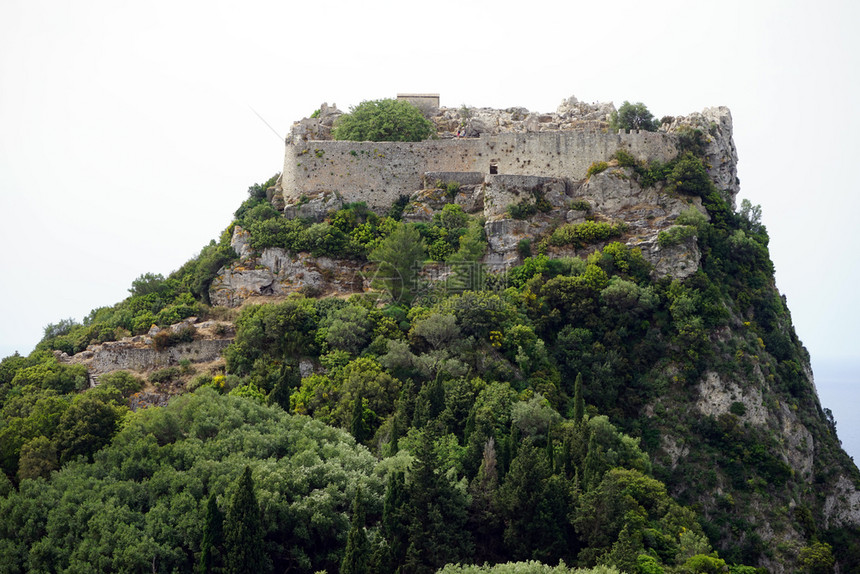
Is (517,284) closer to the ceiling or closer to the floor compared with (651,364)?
closer to the ceiling

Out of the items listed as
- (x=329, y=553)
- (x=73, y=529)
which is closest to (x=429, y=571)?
(x=329, y=553)

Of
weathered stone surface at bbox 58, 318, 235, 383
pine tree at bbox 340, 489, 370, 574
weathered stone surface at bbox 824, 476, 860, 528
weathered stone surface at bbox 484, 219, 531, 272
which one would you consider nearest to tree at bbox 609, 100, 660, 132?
weathered stone surface at bbox 484, 219, 531, 272

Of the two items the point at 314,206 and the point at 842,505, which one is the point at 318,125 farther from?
the point at 842,505

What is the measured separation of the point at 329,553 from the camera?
4322 centimetres

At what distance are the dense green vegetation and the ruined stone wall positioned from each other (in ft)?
5.56

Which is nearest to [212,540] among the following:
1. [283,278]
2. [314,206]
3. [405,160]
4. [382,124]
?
[283,278]

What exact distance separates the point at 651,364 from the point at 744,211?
53.5 feet

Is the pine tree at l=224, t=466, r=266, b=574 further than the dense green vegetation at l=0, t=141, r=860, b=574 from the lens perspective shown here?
No

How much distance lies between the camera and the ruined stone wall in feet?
232

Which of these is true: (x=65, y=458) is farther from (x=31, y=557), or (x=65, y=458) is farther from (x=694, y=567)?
(x=694, y=567)

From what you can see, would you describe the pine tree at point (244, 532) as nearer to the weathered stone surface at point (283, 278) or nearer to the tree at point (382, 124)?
the weathered stone surface at point (283, 278)

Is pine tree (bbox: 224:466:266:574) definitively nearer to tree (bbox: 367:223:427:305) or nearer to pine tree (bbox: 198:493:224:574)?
pine tree (bbox: 198:493:224:574)

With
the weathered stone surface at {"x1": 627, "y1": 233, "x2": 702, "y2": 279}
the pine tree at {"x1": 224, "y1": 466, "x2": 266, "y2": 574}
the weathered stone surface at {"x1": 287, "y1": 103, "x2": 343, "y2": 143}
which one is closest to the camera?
the pine tree at {"x1": 224, "y1": 466, "x2": 266, "y2": 574}

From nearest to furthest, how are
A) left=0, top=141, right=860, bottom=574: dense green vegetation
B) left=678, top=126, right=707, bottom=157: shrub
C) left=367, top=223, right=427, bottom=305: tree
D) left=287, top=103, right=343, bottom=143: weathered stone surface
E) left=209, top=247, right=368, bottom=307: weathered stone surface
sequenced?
left=0, top=141, right=860, bottom=574: dense green vegetation → left=367, top=223, right=427, bottom=305: tree → left=209, top=247, right=368, bottom=307: weathered stone surface → left=678, top=126, right=707, bottom=157: shrub → left=287, top=103, right=343, bottom=143: weathered stone surface
